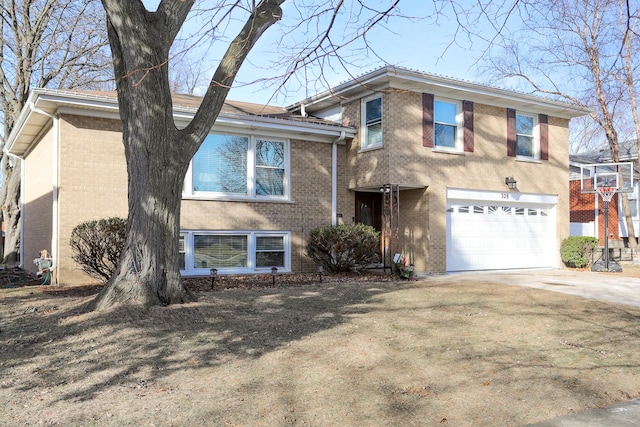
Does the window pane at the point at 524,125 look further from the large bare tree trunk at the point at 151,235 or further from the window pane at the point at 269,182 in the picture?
the large bare tree trunk at the point at 151,235

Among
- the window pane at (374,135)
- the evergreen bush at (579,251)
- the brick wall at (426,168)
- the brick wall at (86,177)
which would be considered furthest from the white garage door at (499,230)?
the brick wall at (86,177)

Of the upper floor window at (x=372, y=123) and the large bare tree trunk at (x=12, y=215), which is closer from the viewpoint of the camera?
the upper floor window at (x=372, y=123)

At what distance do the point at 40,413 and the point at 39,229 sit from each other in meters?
11.0

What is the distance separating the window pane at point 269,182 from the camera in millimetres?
13539

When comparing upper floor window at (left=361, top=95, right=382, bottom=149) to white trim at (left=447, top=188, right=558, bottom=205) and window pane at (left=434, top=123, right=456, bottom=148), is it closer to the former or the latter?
window pane at (left=434, top=123, right=456, bottom=148)

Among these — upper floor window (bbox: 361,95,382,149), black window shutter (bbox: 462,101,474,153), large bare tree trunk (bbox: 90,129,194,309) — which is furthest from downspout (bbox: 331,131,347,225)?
large bare tree trunk (bbox: 90,129,194,309)

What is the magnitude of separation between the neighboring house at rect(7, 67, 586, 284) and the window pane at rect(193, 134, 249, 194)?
3 centimetres

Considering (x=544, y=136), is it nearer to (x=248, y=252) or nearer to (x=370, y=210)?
(x=370, y=210)

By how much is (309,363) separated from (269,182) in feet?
28.4

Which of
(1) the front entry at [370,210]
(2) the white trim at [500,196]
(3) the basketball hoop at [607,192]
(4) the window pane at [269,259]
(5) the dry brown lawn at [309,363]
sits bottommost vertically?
(5) the dry brown lawn at [309,363]

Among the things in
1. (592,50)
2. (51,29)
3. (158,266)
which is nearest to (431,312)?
(158,266)

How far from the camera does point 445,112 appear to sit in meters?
14.7

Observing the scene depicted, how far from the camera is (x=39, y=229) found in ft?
45.3

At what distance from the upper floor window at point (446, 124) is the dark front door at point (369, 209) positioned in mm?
2411
